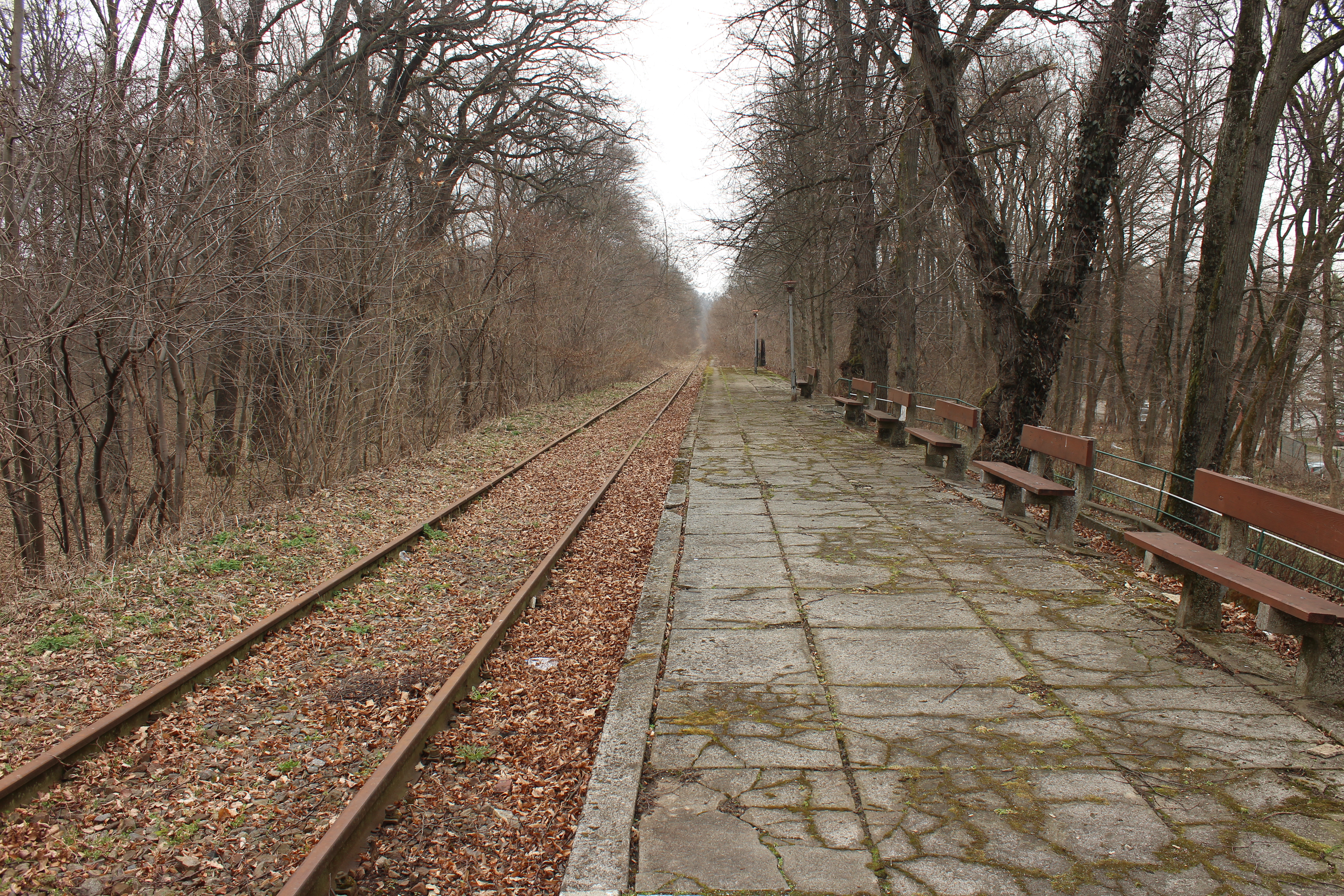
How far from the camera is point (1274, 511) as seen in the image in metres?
4.36

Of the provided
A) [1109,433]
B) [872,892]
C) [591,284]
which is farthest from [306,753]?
[1109,433]

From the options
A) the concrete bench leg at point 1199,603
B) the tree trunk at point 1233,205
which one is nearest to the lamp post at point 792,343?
the tree trunk at point 1233,205

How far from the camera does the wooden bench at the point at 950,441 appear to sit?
975cm

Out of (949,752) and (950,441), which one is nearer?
(949,752)

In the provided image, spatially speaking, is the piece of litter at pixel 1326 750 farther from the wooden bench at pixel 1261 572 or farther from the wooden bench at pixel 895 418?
the wooden bench at pixel 895 418

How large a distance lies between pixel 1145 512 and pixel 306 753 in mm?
9008

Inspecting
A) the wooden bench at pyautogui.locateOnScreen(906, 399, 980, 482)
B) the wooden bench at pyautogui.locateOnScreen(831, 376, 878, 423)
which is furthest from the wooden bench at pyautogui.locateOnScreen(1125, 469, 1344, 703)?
the wooden bench at pyautogui.locateOnScreen(831, 376, 878, 423)

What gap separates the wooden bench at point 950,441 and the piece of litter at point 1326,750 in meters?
6.31

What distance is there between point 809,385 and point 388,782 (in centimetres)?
2207

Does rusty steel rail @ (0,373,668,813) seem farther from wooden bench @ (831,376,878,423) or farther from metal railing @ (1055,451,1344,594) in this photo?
wooden bench @ (831,376,878,423)

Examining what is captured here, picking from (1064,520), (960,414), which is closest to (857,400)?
(960,414)

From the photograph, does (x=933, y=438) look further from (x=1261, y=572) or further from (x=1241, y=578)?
(x=1241, y=578)

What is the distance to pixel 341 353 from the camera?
10109 millimetres

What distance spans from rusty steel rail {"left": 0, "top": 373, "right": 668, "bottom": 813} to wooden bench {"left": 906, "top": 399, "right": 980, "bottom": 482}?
6.32m
